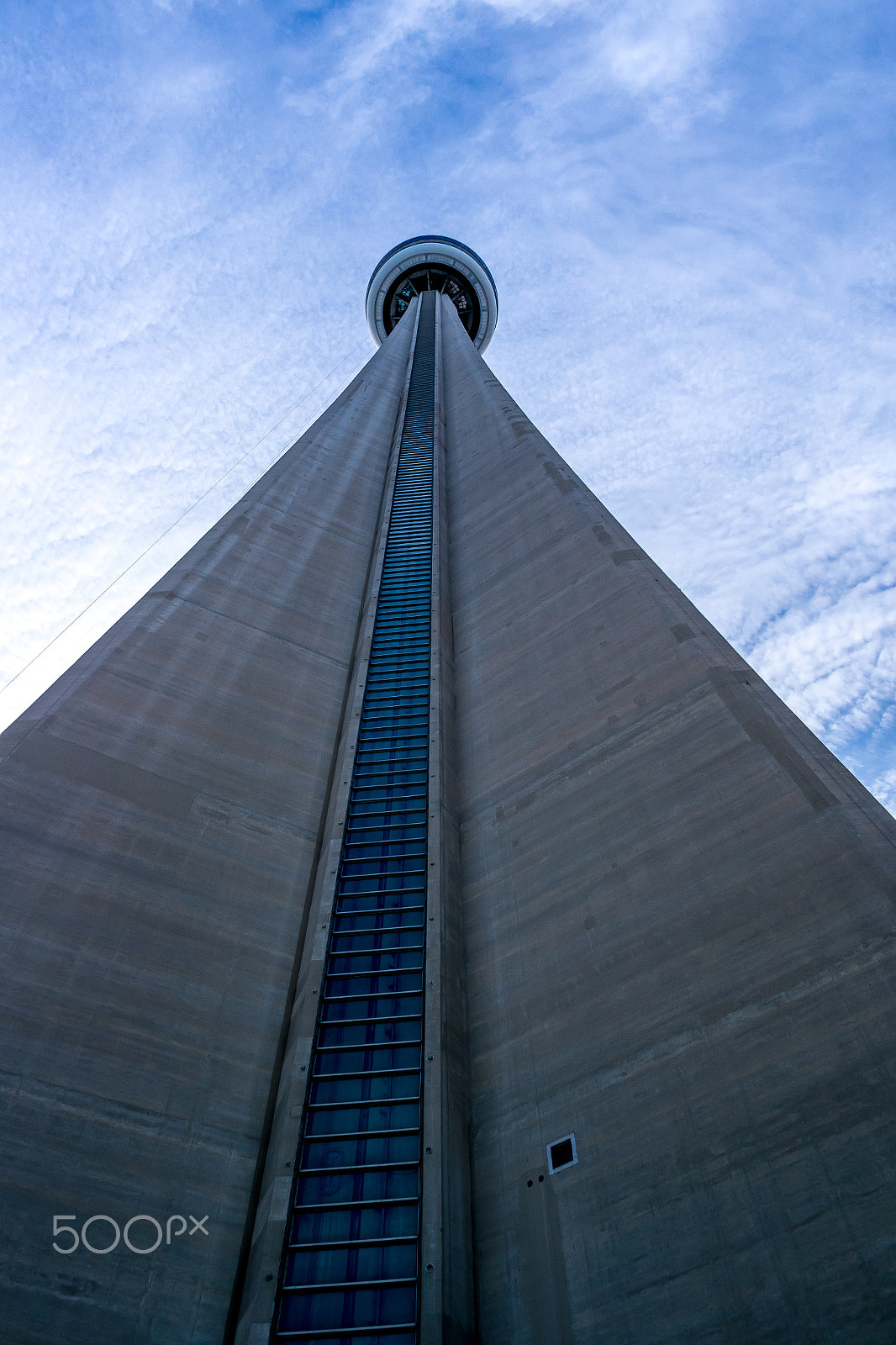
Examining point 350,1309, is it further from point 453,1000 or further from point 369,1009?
point 453,1000

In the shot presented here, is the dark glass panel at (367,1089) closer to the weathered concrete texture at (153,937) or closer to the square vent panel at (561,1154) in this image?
the weathered concrete texture at (153,937)

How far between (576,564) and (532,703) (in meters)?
5.13

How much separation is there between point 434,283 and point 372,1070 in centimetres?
7273

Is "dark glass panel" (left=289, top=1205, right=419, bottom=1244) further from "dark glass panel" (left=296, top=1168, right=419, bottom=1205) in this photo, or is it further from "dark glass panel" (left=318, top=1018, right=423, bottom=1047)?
"dark glass panel" (left=318, top=1018, right=423, bottom=1047)

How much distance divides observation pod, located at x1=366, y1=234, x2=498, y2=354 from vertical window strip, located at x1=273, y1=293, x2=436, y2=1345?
2380 inches

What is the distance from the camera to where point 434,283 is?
7475 cm

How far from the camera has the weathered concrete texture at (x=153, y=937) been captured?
33.2ft

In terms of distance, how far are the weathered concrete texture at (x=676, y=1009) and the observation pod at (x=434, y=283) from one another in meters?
63.3

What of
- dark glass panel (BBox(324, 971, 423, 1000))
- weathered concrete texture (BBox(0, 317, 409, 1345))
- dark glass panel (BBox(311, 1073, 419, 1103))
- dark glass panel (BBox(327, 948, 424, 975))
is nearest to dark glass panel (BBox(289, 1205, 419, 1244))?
weathered concrete texture (BBox(0, 317, 409, 1345))

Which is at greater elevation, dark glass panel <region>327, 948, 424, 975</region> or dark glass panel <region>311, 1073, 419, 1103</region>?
dark glass panel <region>327, 948, 424, 975</region>

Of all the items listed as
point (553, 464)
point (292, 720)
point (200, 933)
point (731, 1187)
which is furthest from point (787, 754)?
point (553, 464)

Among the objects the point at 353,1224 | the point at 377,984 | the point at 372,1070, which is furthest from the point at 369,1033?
the point at 353,1224

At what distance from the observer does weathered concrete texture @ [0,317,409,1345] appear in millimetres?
10133

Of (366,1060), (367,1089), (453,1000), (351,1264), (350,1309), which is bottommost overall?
(350,1309)
